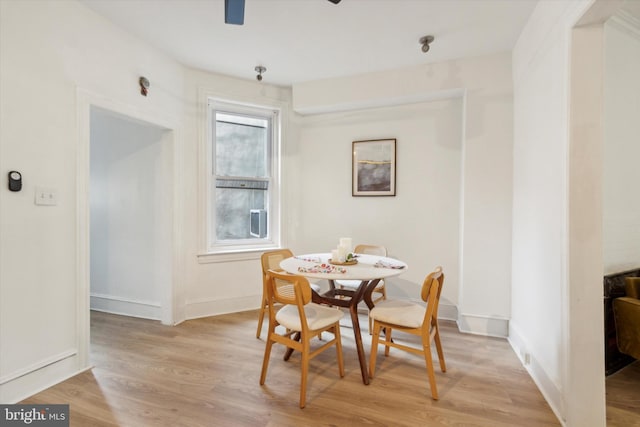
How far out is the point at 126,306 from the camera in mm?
3340

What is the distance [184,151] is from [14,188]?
153 centimetres

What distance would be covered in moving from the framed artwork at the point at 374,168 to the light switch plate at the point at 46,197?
9.05 feet

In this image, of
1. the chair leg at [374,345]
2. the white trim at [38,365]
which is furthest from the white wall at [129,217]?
the chair leg at [374,345]

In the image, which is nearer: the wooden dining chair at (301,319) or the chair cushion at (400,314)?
the wooden dining chair at (301,319)

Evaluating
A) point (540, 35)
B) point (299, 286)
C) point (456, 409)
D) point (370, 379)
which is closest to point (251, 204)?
point (299, 286)

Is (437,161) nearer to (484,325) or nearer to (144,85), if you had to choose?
(484,325)

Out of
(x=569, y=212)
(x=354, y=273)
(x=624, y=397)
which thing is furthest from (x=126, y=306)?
(x=624, y=397)

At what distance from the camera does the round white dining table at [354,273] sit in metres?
Result: 2.03

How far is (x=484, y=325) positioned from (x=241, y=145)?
3305 mm

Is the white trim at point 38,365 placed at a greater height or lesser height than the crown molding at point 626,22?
lesser

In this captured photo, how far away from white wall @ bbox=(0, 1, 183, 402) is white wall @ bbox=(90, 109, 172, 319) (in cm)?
87

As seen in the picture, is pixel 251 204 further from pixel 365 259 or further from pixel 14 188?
pixel 14 188

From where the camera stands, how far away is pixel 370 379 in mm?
2094

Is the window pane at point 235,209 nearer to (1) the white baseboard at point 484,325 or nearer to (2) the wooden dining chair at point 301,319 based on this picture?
(2) the wooden dining chair at point 301,319
